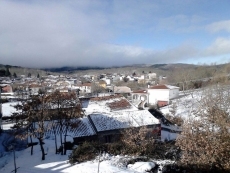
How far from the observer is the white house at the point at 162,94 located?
4597 centimetres

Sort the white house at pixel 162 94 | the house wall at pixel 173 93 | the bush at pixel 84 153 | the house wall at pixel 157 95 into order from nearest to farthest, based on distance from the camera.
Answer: the bush at pixel 84 153, the white house at pixel 162 94, the house wall at pixel 173 93, the house wall at pixel 157 95

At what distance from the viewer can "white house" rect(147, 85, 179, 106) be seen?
46.0 m

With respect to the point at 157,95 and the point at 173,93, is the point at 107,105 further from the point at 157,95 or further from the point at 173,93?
the point at 173,93

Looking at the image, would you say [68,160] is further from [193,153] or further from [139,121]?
[139,121]

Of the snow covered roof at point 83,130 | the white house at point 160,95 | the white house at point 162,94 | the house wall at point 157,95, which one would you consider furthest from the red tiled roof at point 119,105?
the house wall at point 157,95

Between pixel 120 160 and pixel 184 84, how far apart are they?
49944mm

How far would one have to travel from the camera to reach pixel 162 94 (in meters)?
46.6

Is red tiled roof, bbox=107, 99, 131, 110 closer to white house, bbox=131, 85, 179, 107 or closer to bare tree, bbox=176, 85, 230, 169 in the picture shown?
white house, bbox=131, 85, 179, 107

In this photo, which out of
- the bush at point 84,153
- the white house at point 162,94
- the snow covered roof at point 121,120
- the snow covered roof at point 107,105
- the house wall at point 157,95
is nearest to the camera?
the bush at point 84,153

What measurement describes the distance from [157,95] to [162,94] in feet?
3.60

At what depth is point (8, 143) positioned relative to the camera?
17672mm

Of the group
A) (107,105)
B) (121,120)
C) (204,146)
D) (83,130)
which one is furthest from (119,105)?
(204,146)

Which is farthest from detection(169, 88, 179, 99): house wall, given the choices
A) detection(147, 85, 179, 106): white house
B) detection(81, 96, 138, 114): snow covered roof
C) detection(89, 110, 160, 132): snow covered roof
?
detection(89, 110, 160, 132): snow covered roof

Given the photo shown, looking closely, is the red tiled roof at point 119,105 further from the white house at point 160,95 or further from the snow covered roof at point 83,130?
the white house at point 160,95
